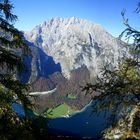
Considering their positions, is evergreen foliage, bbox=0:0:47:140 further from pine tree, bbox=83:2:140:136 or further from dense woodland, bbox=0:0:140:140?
pine tree, bbox=83:2:140:136

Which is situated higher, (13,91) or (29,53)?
(29,53)

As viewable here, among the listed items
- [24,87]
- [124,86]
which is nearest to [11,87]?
[24,87]

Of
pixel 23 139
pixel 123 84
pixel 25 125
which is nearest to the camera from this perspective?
pixel 23 139

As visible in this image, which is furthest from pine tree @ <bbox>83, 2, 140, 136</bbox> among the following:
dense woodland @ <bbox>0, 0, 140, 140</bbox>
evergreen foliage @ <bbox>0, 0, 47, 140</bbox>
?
evergreen foliage @ <bbox>0, 0, 47, 140</bbox>

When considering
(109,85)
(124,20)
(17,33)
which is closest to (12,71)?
(17,33)

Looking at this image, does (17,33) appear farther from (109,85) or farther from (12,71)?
(109,85)

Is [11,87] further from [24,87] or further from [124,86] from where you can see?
[124,86]

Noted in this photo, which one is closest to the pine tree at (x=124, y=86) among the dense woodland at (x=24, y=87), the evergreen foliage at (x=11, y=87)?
the dense woodland at (x=24, y=87)

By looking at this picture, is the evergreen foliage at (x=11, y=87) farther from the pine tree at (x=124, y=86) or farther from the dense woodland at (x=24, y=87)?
the pine tree at (x=124, y=86)
